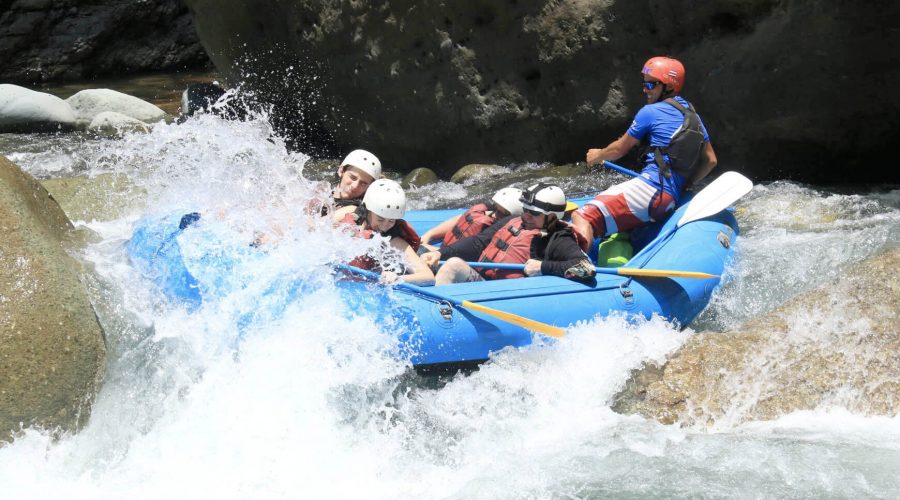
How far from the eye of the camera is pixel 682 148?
6844mm

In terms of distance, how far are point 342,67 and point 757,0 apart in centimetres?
451

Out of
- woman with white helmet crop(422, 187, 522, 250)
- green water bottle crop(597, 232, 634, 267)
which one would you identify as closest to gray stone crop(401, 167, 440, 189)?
woman with white helmet crop(422, 187, 522, 250)

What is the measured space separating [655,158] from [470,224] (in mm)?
1407

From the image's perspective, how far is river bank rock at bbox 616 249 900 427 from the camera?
201 inches

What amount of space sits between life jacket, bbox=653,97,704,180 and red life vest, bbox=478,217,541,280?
127 centimetres

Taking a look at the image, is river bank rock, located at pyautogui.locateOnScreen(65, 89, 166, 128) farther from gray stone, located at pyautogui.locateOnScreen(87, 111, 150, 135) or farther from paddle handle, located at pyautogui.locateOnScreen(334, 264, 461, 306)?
paddle handle, located at pyautogui.locateOnScreen(334, 264, 461, 306)

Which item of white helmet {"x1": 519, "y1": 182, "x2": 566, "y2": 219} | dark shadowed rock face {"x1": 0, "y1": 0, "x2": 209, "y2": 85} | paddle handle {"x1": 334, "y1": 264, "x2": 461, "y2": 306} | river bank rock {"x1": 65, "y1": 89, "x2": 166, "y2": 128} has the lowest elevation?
dark shadowed rock face {"x1": 0, "y1": 0, "x2": 209, "y2": 85}

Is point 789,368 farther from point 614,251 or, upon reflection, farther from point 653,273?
point 614,251

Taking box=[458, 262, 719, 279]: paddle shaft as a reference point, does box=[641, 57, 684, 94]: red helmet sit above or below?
above

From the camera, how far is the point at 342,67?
35.2ft

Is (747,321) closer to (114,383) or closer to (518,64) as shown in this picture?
(114,383)

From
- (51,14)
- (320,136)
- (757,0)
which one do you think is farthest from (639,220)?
(51,14)

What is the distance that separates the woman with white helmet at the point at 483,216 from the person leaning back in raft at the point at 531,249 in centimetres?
23

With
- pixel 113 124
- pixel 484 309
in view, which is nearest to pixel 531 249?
pixel 484 309
